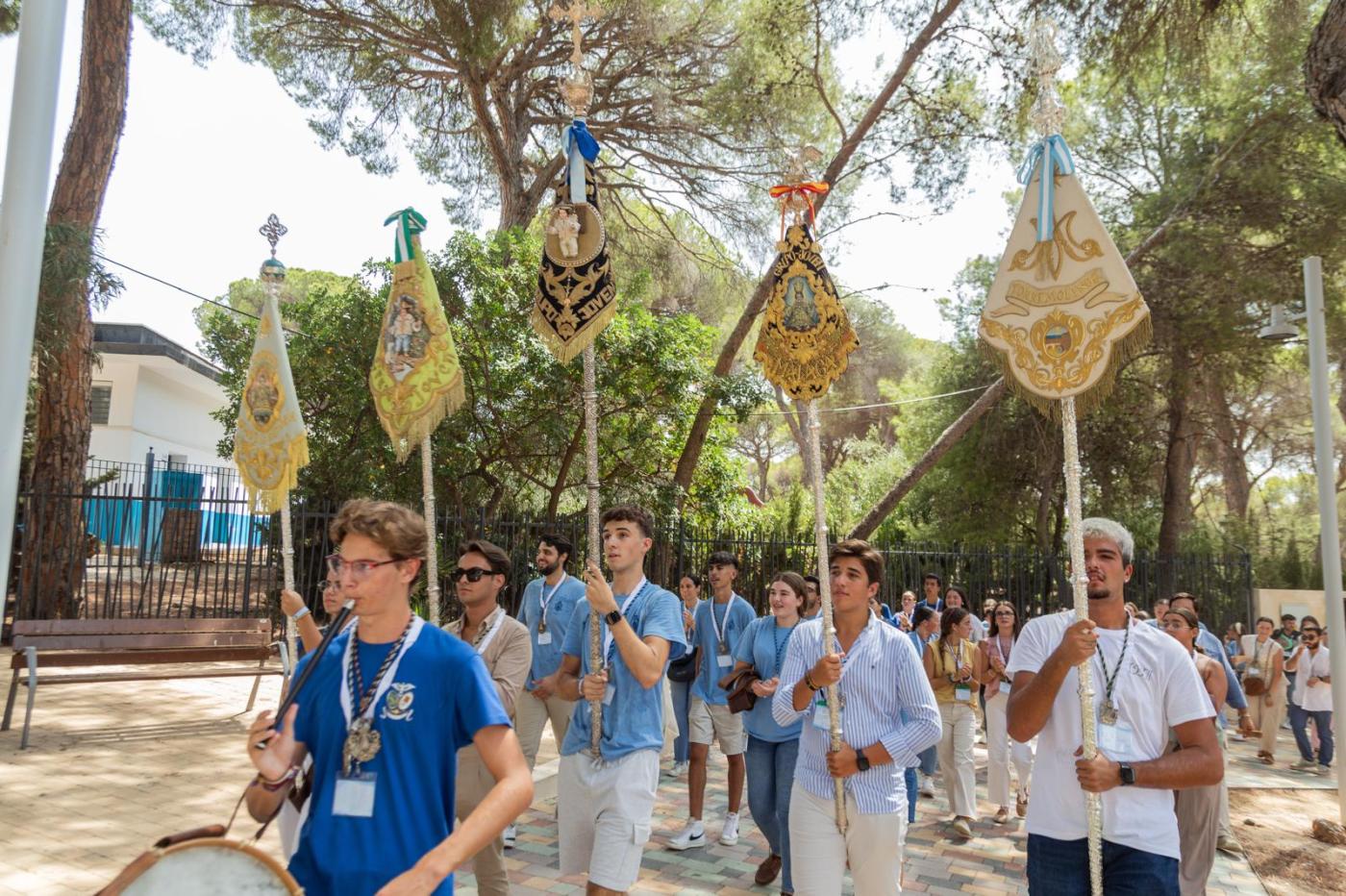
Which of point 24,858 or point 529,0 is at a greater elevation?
point 529,0

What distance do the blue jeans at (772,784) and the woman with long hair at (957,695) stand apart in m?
2.39

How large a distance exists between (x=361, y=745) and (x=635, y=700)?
6.25 feet

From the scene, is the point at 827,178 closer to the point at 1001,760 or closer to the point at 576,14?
the point at 1001,760

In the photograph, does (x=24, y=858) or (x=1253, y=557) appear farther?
(x=1253, y=557)

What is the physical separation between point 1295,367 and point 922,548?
11666 millimetres

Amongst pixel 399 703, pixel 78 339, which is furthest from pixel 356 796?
pixel 78 339

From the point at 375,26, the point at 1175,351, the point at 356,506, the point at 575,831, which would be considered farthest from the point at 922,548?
the point at 356,506

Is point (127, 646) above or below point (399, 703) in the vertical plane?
below

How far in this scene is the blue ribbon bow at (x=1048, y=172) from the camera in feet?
13.9

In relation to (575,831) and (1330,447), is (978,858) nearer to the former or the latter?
(575,831)

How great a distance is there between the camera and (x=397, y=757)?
231 cm

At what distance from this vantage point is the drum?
204 cm

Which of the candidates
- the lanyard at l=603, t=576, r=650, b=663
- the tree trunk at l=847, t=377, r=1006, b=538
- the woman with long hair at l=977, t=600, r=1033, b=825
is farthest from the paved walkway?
the tree trunk at l=847, t=377, r=1006, b=538

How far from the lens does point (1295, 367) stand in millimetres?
22141
